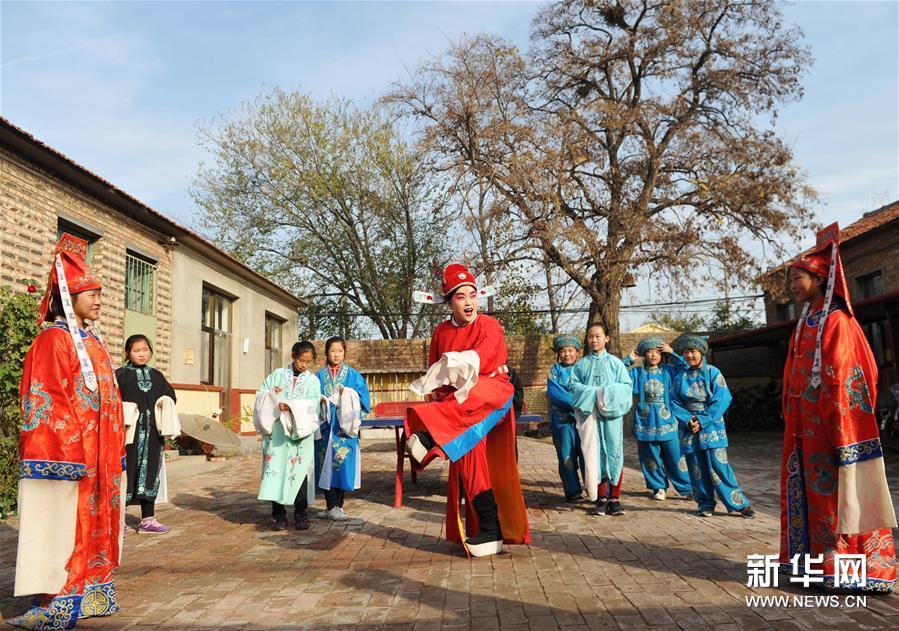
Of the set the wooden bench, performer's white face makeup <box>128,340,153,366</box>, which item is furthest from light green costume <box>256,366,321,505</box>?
performer's white face makeup <box>128,340,153,366</box>

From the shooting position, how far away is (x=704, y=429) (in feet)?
21.0

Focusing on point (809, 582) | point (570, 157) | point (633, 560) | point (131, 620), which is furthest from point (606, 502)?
point (570, 157)

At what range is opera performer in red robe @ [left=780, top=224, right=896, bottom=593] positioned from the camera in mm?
3646

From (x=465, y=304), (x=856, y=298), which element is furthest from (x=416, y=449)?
(x=856, y=298)

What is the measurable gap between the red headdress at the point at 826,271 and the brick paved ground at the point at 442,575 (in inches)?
52.9

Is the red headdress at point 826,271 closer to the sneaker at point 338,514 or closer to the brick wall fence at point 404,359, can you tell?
the sneaker at point 338,514

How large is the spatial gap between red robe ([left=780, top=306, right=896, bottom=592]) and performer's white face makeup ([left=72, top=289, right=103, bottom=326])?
419 centimetres

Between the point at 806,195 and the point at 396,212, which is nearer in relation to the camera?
the point at 806,195

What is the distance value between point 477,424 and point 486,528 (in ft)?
2.55

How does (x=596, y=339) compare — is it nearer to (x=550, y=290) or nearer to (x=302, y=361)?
(x=302, y=361)

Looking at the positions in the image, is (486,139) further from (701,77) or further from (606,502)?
(606,502)

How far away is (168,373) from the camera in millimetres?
12352

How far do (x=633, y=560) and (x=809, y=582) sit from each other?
1.14 metres

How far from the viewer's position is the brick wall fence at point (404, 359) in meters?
20.1
